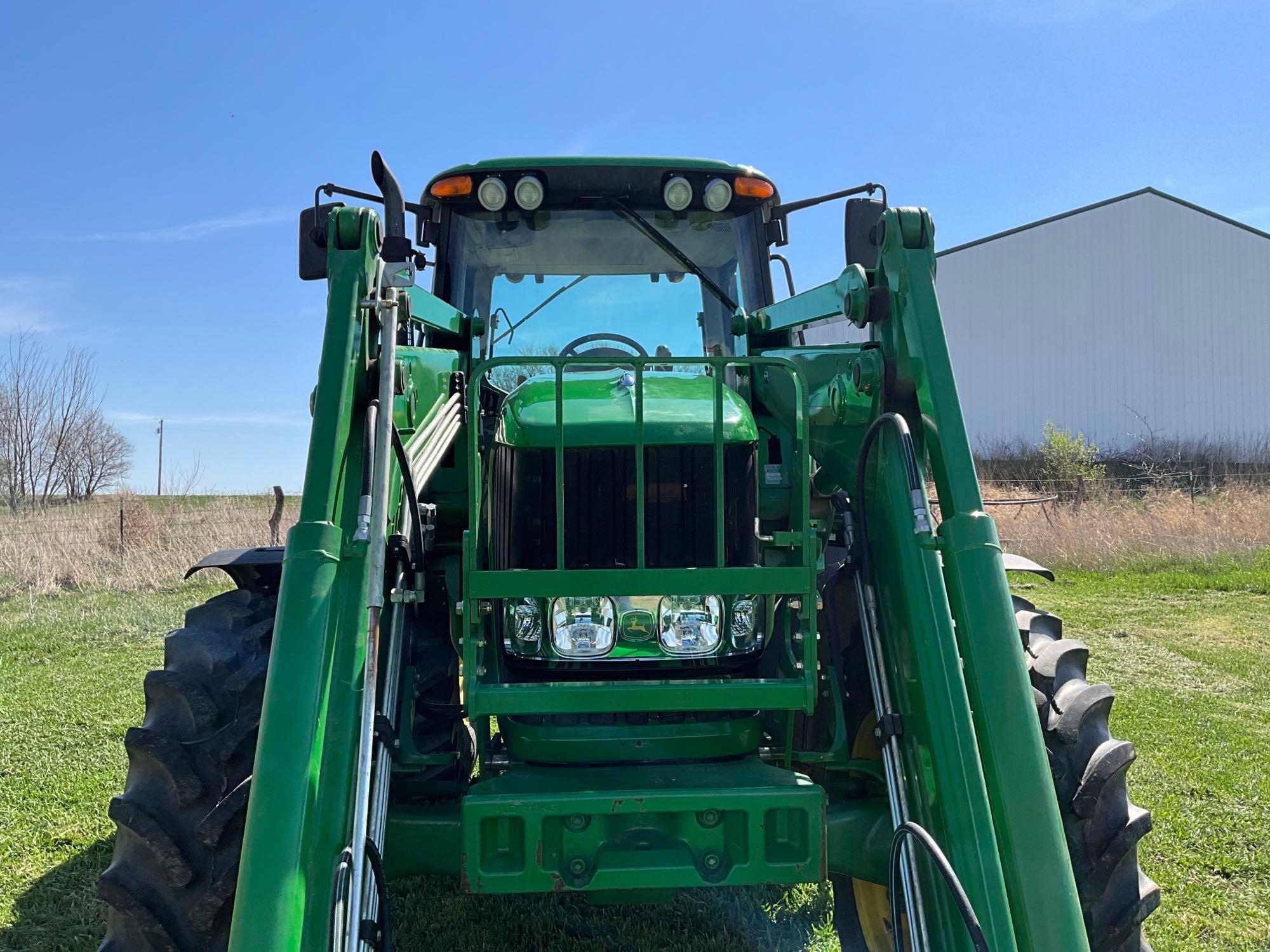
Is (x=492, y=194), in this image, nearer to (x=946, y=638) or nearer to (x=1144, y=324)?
(x=946, y=638)

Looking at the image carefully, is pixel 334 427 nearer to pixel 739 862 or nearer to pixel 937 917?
pixel 739 862

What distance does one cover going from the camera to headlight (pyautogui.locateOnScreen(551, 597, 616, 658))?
257cm

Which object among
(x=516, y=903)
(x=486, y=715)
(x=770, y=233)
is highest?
(x=770, y=233)

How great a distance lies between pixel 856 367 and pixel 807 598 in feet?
2.34

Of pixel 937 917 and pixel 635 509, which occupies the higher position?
pixel 635 509

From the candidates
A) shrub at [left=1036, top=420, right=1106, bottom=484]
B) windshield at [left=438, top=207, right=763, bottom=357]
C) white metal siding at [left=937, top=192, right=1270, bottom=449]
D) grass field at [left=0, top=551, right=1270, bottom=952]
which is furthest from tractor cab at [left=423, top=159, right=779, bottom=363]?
white metal siding at [left=937, top=192, right=1270, bottom=449]

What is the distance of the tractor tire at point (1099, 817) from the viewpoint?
2523 mm

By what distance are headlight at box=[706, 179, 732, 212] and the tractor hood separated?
97 centimetres

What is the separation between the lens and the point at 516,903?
3.88 metres

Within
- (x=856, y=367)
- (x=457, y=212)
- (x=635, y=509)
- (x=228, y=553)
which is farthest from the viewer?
(x=457, y=212)

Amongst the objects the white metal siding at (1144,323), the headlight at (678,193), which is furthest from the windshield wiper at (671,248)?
the white metal siding at (1144,323)

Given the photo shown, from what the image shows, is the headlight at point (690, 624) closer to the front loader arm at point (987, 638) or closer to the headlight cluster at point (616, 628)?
the headlight cluster at point (616, 628)

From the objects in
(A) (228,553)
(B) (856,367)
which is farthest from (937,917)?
(A) (228,553)

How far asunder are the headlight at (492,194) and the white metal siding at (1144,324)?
23.8 metres
